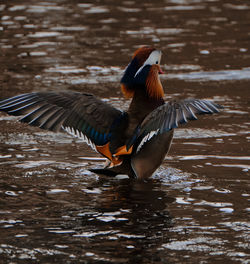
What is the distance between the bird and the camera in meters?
6.43

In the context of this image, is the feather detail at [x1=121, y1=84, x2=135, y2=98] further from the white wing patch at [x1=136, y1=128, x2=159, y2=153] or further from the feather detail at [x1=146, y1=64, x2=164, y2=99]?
the white wing patch at [x1=136, y1=128, x2=159, y2=153]

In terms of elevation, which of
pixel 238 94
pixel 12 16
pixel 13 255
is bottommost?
pixel 13 255

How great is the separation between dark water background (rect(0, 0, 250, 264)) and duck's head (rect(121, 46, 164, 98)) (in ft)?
2.64

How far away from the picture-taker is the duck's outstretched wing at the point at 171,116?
568cm

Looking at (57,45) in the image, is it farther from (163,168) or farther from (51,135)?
(163,168)

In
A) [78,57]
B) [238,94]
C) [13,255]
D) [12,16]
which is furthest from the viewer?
[12,16]

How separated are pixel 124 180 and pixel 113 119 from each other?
64 centimetres

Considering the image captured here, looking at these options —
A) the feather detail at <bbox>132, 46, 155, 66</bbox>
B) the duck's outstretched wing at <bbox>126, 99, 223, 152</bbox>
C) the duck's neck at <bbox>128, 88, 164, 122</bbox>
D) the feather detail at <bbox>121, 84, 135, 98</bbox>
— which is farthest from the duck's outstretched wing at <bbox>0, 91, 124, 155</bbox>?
the feather detail at <bbox>132, 46, 155, 66</bbox>

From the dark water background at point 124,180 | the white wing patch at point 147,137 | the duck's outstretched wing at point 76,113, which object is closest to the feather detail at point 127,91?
the duck's outstretched wing at point 76,113

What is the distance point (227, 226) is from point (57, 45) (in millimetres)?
7653

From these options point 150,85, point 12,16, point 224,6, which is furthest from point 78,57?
point 150,85

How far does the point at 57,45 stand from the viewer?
1260 cm

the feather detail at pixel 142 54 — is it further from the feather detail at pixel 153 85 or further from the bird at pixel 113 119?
the feather detail at pixel 153 85

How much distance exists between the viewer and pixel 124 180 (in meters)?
6.89
